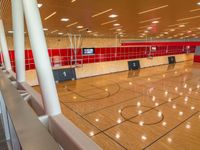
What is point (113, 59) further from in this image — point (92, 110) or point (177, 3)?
point (177, 3)

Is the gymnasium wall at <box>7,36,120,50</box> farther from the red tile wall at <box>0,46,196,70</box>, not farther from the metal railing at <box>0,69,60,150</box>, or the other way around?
the metal railing at <box>0,69,60,150</box>

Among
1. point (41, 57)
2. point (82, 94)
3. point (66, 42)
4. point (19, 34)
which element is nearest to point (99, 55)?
point (66, 42)

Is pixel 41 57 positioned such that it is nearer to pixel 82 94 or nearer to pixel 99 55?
pixel 82 94

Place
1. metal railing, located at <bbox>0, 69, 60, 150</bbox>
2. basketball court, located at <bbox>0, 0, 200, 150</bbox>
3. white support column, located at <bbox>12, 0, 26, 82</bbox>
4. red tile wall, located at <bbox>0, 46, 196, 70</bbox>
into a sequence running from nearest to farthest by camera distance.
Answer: metal railing, located at <bbox>0, 69, 60, 150</bbox> → basketball court, located at <bbox>0, 0, 200, 150</bbox> → white support column, located at <bbox>12, 0, 26, 82</bbox> → red tile wall, located at <bbox>0, 46, 196, 70</bbox>

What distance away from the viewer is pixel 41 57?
1000 mm

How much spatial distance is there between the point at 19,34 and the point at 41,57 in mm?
1158

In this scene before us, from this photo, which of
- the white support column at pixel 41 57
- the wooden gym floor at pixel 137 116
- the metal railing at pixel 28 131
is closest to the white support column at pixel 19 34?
the white support column at pixel 41 57

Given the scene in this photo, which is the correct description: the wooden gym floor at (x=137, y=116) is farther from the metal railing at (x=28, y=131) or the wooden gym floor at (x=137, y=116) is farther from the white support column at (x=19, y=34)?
the metal railing at (x=28, y=131)

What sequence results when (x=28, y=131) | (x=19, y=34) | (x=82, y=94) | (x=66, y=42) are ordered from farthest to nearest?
(x=66, y=42) → (x=82, y=94) → (x=19, y=34) → (x=28, y=131)

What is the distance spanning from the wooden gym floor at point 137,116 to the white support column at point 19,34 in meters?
2.44

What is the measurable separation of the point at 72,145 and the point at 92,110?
4.81 m

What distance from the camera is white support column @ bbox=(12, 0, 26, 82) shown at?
5.55 feet

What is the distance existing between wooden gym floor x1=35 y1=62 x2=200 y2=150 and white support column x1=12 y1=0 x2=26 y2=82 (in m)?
2.44

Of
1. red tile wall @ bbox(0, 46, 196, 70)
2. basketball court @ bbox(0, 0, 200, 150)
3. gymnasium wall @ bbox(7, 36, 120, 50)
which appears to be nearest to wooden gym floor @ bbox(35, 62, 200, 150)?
basketball court @ bbox(0, 0, 200, 150)
